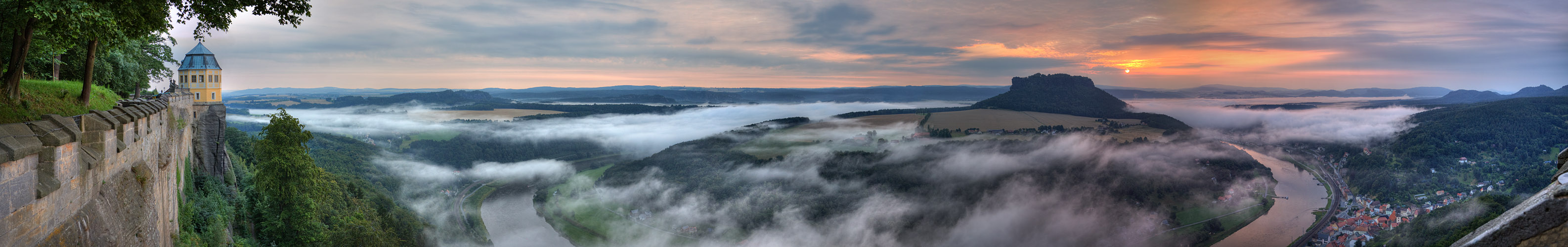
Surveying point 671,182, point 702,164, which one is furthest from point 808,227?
point 702,164

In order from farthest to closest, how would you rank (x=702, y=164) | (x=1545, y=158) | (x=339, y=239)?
(x=702, y=164) < (x=1545, y=158) < (x=339, y=239)

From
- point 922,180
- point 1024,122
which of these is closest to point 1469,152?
point 1024,122

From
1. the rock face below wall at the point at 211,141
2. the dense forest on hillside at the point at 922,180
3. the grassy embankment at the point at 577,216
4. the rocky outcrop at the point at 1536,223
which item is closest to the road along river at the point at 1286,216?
the dense forest on hillside at the point at 922,180

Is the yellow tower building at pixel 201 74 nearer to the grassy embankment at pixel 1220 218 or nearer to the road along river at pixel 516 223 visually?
the road along river at pixel 516 223

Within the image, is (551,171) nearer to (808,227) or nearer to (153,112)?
(808,227)

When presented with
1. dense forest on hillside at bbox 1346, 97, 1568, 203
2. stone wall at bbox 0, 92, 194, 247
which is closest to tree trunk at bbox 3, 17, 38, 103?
stone wall at bbox 0, 92, 194, 247

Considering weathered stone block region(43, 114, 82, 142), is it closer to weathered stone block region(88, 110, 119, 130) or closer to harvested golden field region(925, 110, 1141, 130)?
weathered stone block region(88, 110, 119, 130)
